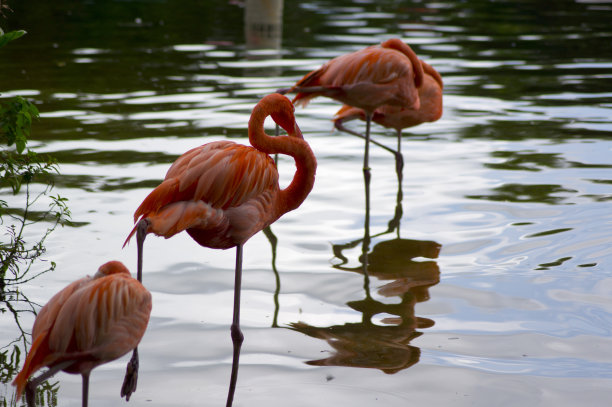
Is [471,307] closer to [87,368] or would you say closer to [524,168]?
[87,368]

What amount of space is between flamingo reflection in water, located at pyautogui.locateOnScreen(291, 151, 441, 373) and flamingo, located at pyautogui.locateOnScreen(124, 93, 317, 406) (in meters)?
0.61

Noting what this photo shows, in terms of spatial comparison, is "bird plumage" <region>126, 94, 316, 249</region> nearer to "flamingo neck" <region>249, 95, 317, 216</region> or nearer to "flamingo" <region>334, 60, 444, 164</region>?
"flamingo neck" <region>249, 95, 317, 216</region>

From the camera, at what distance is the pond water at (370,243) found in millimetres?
3328

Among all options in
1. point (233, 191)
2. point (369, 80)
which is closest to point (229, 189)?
point (233, 191)

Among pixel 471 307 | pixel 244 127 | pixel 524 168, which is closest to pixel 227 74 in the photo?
pixel 244 127

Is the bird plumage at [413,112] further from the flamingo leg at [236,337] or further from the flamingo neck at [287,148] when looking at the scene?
the flamingo leg at [236,337]

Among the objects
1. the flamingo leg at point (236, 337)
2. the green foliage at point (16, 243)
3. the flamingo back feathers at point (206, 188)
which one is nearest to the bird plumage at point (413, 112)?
the green foliage at point (16, 243)

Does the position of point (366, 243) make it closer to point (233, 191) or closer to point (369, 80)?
point (369, 80)

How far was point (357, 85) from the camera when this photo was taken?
211 inches

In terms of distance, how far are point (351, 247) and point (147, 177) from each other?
1836 millimetres

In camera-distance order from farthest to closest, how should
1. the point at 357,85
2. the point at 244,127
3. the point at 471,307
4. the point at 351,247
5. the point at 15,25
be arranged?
1. the point at 15,25
2. the point at 244,127
3. the point at 357,85
4. the point at 351,247
5. the point at 471,307

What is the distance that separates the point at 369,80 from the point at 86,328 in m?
3.26

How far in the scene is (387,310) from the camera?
13.1 ft

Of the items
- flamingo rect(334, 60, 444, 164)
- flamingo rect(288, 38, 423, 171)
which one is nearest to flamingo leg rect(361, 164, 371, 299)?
flamingo rect(288, 38, 423, 171)
